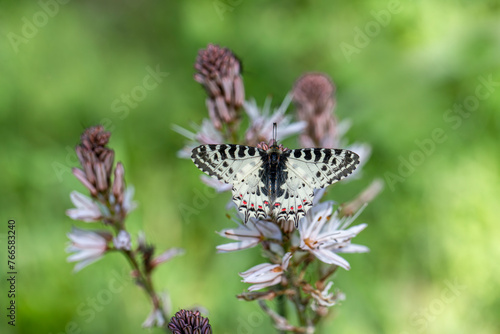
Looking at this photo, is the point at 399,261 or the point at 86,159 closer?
the point at 86,159

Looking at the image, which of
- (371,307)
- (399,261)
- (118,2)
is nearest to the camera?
(371,307)

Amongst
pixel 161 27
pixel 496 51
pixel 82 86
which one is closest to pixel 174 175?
pixel 82 86

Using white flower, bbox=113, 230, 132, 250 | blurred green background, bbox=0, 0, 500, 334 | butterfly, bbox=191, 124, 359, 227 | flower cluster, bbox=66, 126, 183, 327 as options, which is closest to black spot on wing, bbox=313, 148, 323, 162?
butterfly, bbox=191, 124, 359, 227

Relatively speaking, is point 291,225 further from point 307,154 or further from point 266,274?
point 307,154

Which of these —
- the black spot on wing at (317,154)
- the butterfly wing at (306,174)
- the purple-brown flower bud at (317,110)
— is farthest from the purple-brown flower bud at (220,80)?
the purple-brown flower bud at (317,110)

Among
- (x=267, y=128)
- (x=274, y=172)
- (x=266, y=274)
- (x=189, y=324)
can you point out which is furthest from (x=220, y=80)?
(x=189, y=324)

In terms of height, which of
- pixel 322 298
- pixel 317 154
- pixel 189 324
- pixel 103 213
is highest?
pixel 317 154

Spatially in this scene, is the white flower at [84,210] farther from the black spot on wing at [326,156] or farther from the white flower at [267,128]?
the black spot on wing at [326,156]

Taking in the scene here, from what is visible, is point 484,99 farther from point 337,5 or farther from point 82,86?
point 82,86
